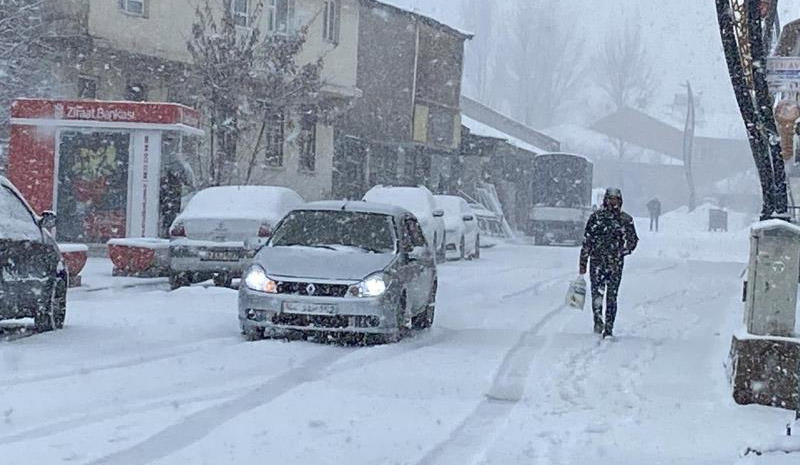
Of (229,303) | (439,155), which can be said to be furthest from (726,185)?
(229,303)

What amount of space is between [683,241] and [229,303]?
35.1 m

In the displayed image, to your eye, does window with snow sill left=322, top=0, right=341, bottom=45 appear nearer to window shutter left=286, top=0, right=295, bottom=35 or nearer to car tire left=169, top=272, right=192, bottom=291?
window shutter left=286, top=0, right=295, bottom=35

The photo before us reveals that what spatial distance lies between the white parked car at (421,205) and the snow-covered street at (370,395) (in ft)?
32.0

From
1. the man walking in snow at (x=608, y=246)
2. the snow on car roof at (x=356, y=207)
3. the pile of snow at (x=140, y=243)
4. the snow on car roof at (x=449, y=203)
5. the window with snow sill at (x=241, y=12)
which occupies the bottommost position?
the pile of snow at (x=140, y=243)

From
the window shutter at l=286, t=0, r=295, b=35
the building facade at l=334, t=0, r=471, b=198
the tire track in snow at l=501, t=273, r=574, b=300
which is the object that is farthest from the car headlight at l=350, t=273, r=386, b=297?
the building facade at l=334, t=0, r=471, b=198

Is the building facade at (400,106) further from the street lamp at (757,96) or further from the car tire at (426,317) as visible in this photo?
the street lamp at (757,96)

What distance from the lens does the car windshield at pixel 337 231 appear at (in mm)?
12398

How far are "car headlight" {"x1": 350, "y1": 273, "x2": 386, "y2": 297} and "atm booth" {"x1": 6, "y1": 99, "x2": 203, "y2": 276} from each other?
40.4 feet

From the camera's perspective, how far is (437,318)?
1497 centimetres

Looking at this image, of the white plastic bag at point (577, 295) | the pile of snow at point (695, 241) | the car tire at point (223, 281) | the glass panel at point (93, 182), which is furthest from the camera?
the pile of snow at point (695, 241)

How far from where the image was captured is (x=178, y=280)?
17.1 meters

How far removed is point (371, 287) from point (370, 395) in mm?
2731

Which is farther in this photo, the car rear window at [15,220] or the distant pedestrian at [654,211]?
the distant pedestrian at [654,211]

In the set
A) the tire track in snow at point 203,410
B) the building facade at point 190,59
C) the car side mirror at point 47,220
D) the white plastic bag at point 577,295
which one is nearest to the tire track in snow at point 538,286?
the white plastic bag at point 577,295
